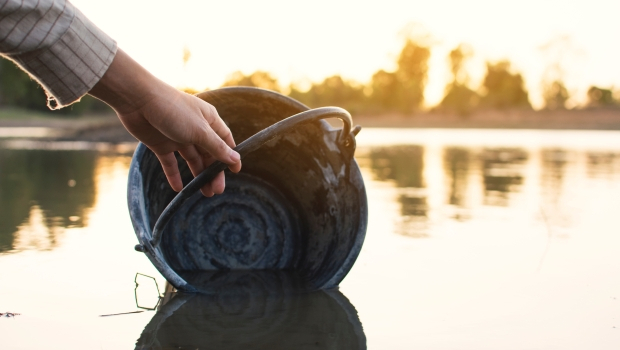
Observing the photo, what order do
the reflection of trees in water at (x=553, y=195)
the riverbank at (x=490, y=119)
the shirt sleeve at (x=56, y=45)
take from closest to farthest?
the shirt sleeve at (x=56, y=45) < the reflection of trees in water at (x=553, y=195) < the riverbank at (x=490, y=119)

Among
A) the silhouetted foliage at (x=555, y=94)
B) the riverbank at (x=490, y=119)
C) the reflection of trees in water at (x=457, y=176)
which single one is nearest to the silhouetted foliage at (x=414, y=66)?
the riverbank at (x=490, y=119)

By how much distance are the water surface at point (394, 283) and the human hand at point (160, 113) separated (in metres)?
1.25

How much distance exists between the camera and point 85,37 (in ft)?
Answer: 4.44

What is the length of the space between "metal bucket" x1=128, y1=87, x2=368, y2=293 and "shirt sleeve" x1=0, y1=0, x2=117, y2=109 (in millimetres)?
2099

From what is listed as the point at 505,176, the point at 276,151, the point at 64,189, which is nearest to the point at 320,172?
the point at 276,151

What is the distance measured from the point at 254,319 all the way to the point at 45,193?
5.55m

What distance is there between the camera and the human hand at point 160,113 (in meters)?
1.47

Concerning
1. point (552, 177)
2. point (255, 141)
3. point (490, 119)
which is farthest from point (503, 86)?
point (255, 141)

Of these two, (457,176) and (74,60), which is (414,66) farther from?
(74,60)

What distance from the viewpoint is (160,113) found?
1.56m

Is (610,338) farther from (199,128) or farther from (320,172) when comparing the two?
(199,128)

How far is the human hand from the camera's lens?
1.47 m

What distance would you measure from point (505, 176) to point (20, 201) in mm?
8015

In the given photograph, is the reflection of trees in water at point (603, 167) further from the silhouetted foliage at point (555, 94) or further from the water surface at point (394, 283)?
the silhouetted foliage at point (555, 94)
